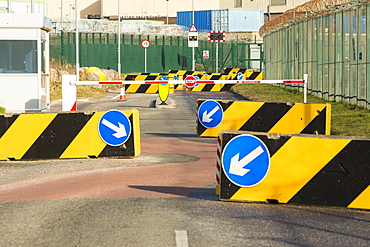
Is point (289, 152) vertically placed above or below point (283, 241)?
above

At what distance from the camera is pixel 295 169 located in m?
8.97

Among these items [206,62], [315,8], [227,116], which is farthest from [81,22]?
[227,116]

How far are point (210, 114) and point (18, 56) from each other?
677 centimetres

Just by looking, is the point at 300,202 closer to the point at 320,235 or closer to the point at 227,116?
the point at 320,235

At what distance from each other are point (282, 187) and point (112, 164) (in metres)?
4.09

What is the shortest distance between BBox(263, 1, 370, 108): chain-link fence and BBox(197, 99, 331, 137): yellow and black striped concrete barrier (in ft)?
24.5

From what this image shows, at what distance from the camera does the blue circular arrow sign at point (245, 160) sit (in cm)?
900

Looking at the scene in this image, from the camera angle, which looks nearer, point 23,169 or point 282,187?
point 282,187

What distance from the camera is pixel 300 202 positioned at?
8914mm

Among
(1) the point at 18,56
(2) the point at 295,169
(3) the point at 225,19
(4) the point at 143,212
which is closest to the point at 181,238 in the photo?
(4) the point at 143,212

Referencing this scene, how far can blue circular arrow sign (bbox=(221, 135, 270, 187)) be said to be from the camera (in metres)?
9.00

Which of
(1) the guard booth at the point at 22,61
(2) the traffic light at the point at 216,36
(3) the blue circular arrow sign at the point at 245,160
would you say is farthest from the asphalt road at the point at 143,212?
(2) the traffic light at the point at 216,36

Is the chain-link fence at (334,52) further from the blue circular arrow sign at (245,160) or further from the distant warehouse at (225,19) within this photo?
the distant warehouse at (225,19)

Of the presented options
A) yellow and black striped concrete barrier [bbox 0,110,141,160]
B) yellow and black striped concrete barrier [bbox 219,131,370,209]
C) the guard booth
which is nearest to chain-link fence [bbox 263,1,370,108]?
the guard booth
